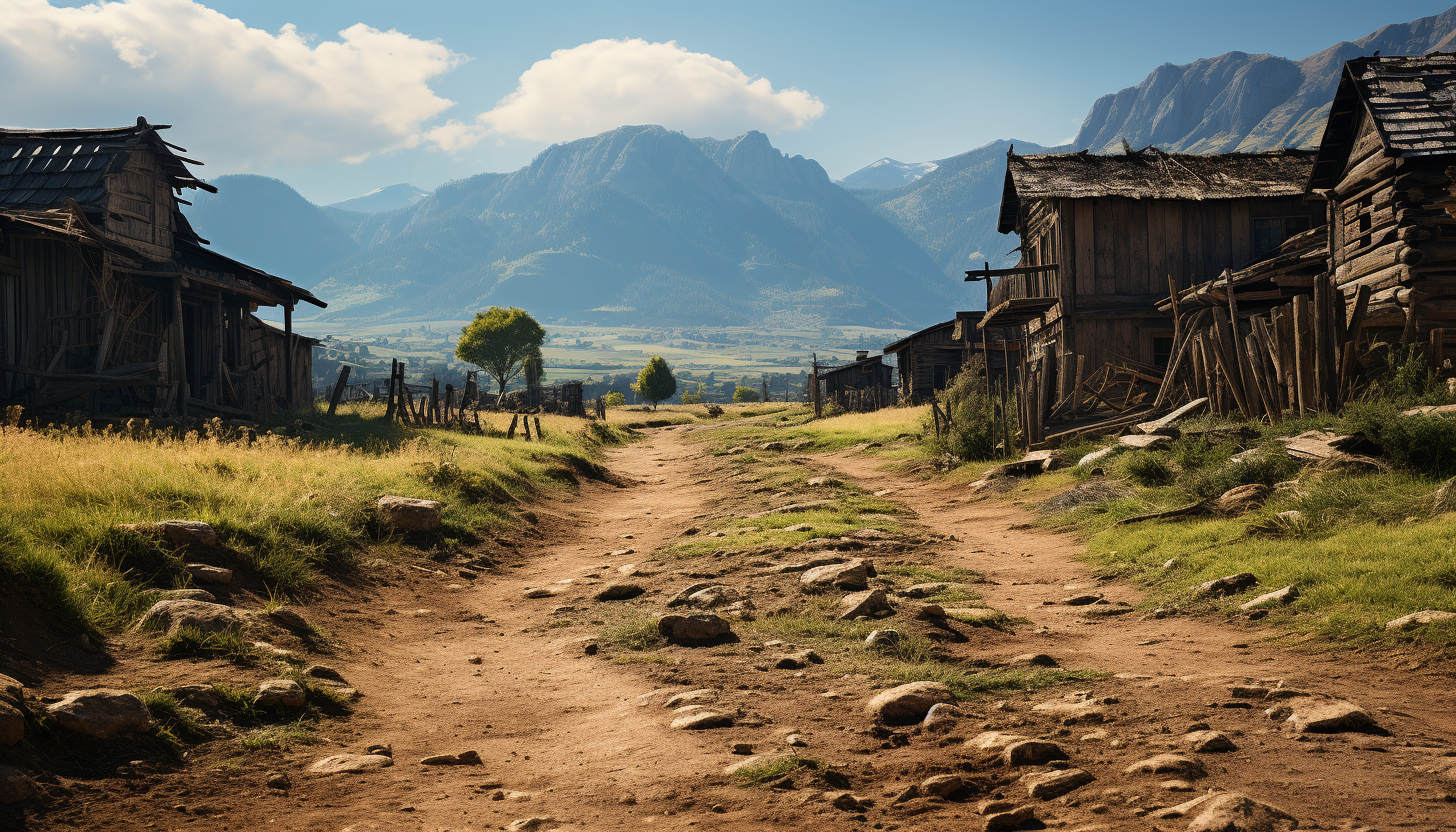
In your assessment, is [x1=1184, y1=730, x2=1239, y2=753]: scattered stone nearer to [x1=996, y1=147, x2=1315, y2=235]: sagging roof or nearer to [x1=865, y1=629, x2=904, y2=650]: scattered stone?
[x1=865, y1=629, x2=904, y2=650]: scattered stone

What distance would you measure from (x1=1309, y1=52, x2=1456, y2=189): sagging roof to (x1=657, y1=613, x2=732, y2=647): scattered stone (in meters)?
14.8

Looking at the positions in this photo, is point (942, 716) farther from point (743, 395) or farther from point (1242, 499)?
point (743, 395)

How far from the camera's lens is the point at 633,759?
15.7 ft

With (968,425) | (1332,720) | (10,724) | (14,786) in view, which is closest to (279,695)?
(10,724)

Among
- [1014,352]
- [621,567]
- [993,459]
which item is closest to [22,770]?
[621,567]

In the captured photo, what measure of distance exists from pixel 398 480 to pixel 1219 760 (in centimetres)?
1204

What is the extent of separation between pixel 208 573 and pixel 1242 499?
1060cm

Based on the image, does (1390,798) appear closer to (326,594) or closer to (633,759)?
(633,759)

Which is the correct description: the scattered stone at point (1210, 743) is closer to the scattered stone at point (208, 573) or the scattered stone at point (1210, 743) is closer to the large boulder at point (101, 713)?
the large boulder at point (101, 713)

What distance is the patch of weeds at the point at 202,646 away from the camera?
5.96 metres

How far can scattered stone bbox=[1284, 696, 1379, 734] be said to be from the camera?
14.7ft

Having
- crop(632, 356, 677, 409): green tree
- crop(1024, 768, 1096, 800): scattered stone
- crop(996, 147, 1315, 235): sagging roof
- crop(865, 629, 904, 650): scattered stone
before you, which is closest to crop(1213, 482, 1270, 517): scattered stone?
crop(865, 629, 904, 650): scattered stone

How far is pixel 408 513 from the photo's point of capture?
457 inches

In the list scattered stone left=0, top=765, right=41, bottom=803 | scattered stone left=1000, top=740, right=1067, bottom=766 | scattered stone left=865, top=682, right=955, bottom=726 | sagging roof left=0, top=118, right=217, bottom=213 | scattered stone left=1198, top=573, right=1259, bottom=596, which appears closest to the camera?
scattered stone left=0, top=765, right=41, bottom=803
